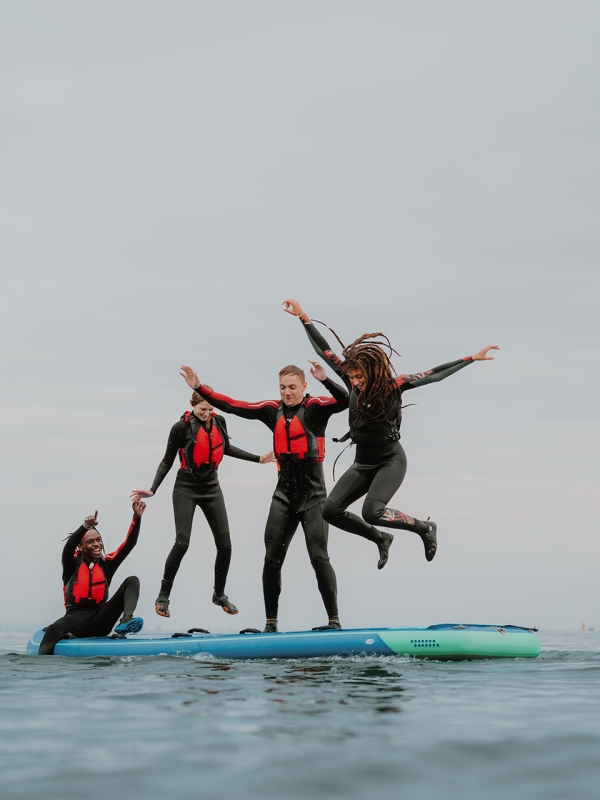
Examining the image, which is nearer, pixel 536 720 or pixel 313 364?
pixel 536 720

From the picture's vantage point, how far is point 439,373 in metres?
8.30

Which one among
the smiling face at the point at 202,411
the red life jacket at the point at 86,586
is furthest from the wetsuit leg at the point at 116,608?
the smiling face at the point at 202,411

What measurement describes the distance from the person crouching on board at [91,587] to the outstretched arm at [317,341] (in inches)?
109

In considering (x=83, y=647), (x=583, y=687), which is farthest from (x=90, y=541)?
(x=583, y=687)

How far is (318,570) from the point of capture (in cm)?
869

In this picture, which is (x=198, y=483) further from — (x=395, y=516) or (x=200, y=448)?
(x=395, y=516)

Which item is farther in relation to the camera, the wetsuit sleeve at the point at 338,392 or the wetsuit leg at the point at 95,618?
the wetsuit leg at the point at 95,618

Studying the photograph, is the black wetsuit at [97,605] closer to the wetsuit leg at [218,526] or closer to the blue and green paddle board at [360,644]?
the blue and green paddle board at [360,644]

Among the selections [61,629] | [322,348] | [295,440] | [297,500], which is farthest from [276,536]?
[61,629]

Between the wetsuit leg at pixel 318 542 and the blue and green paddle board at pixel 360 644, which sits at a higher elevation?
the wetsuit leg at pixel 318 542

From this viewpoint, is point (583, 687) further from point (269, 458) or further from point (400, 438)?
point (269, 458)

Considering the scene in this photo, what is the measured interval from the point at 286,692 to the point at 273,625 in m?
3.41

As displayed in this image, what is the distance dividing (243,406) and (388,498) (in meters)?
1.90

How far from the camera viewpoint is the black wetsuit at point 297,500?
8680 millimetres
